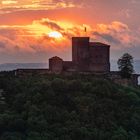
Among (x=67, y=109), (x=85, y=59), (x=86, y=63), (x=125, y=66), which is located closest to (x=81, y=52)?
(x=85, y=59)

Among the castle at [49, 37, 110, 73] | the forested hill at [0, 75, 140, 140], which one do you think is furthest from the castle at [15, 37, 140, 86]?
the forested hill at [0, 75, 140, 140]

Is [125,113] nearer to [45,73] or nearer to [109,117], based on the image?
[109,117]

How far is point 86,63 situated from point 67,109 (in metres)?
13.0

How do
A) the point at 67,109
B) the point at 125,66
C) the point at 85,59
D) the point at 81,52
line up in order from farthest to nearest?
the point at 85,59 → the point at 81,52 → the point at 125,66 → the point at 67,109

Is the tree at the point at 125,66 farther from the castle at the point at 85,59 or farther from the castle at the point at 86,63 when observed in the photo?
the castle at the point at 85,59

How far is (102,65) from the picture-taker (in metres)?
88.0

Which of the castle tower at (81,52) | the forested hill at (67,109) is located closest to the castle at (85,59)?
the castle tower at (81,52)

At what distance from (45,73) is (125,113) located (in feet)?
36.8

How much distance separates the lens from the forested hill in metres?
70.9

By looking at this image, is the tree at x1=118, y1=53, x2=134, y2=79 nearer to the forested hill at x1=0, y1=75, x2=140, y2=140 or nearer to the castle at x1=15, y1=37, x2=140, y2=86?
the castle at x1=15, y1=37, x2=140, y2=86

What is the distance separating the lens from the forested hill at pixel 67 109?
70938mm

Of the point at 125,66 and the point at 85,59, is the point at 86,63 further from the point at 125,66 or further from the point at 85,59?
the point at 125,66

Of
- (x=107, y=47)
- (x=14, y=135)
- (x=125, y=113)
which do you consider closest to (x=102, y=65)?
(x=107, y=47)

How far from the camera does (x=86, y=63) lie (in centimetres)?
8750
